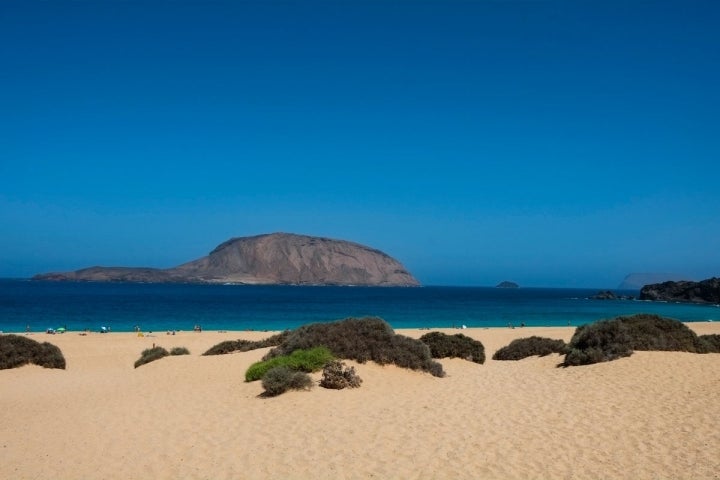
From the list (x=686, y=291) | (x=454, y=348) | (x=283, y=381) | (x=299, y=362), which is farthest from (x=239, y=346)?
(x=686, y=291)

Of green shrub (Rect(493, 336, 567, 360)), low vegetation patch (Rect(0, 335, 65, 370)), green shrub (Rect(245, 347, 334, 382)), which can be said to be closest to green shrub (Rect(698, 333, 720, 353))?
green shrub (Rect(493, 336, 567, 360))

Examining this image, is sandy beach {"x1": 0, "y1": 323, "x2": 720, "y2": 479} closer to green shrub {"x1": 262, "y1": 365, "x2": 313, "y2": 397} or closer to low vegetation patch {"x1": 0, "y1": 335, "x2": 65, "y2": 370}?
green shrub {"x1": 262, "y1": 365, "x2": 313, "y2": 397}

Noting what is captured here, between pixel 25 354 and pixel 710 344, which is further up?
pixel 710 344

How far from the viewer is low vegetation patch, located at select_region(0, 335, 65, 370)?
18542 mm

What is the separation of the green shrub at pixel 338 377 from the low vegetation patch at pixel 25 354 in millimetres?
12345

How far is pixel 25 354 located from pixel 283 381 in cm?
1217

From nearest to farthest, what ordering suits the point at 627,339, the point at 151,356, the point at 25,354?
the point at 627,339 < the point at 25,354 < the point at 151,356

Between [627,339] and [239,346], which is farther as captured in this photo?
[239,346]

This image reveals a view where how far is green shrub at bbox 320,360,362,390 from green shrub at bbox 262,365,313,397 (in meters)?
0.42

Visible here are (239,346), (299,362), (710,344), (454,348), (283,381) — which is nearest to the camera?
(283,381)

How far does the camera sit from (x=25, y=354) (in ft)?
62.7

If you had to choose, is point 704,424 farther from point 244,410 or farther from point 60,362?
point 60,362

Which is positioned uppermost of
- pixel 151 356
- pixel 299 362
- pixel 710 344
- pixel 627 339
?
pixel 627 339

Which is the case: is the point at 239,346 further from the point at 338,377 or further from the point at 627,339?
the point at 627,339
